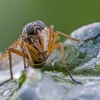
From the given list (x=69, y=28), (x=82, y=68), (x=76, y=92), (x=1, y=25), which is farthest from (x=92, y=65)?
(x=1, y=25)

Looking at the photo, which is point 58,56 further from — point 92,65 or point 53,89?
point 53,89

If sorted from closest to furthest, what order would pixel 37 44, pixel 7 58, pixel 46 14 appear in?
pixel 37 44
pixel 7 58
pixel 46 14

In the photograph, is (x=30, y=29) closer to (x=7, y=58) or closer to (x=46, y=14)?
(x=7, y=58)

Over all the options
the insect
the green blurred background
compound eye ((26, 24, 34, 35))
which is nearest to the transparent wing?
the insect

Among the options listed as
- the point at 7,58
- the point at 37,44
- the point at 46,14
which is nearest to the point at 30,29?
the point at 37,44

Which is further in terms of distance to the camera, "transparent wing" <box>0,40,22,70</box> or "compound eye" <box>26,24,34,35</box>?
"transparent wing" <box>0,40,22,70</box>

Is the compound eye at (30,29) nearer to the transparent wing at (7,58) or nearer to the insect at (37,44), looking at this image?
the insect at (37,44)

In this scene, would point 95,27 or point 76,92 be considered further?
point 95,27

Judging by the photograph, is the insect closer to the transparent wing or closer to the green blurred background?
the transparent wing
